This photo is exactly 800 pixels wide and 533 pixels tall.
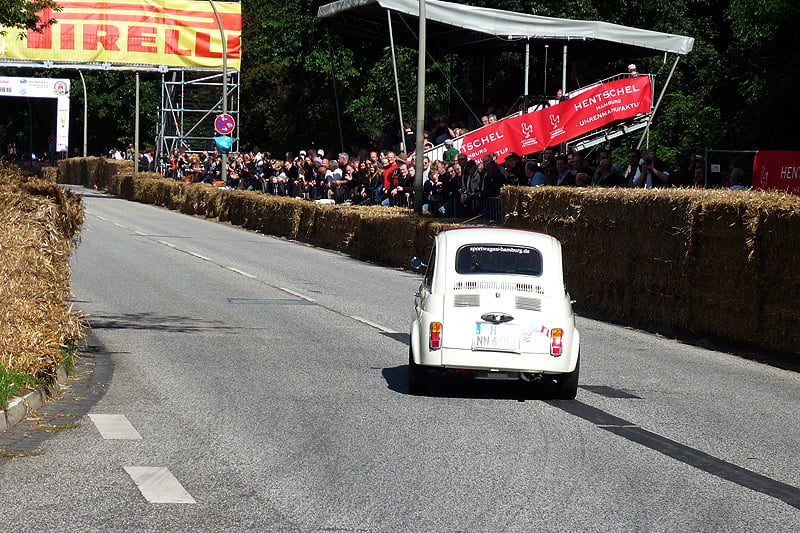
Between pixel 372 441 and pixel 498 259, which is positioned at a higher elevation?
pixel 498 259

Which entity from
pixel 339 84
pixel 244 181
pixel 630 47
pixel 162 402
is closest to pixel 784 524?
pixel 162 402

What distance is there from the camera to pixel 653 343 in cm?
1655

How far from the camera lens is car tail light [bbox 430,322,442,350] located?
11.1 meters

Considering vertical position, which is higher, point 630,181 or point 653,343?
point 630,181

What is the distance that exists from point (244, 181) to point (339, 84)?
50.6 feet

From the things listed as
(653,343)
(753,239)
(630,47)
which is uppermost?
(630,47)

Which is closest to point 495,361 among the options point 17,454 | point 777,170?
point 17,454

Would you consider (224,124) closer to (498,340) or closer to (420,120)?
(420,120)

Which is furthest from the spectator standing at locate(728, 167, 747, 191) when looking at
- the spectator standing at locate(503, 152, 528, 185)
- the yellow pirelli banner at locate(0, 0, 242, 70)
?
the yellow pirelli banner at locate(0, 0, 242, 70)

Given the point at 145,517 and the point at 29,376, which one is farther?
the point at 29,376

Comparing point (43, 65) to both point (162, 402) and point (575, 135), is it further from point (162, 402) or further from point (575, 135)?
point (162, 402)

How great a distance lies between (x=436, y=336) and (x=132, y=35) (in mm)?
49506

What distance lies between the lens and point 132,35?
57.8 meters

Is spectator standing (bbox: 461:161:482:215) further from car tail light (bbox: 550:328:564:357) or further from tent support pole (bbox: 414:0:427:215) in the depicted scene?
car tail light (bbox: 550:328:564:357)
